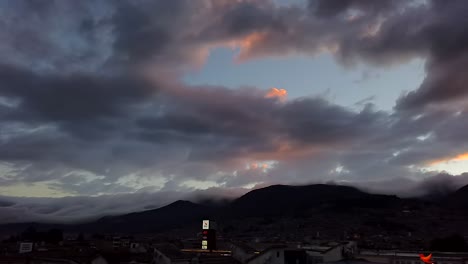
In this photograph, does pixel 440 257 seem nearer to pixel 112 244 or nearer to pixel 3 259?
pixel 3 259

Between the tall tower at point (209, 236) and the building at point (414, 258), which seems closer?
the building at point (414, 258)

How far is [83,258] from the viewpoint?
8181cm

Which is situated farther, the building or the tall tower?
the tall tower

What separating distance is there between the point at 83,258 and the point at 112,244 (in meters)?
57.9

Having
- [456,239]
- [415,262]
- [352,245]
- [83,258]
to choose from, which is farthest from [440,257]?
[83,258]

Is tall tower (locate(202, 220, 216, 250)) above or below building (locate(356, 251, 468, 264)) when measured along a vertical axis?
above

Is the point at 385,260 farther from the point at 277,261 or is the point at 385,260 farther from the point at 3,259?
the point at 3,259

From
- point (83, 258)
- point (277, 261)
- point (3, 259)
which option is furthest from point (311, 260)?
point (3, 259)

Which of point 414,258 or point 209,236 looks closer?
point 414,258

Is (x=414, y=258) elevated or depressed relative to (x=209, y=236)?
depressed

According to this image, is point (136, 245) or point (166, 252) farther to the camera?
point (136, 245)

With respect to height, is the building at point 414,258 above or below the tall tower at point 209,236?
below

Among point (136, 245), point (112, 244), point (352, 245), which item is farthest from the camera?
point (112, 244)

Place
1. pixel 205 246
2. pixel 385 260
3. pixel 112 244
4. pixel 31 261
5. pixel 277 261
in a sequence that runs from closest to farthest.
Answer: pixel 31 261 < pixel 277 261 < pixel 385 260 < pixel 205 246 < pixel 112 244
